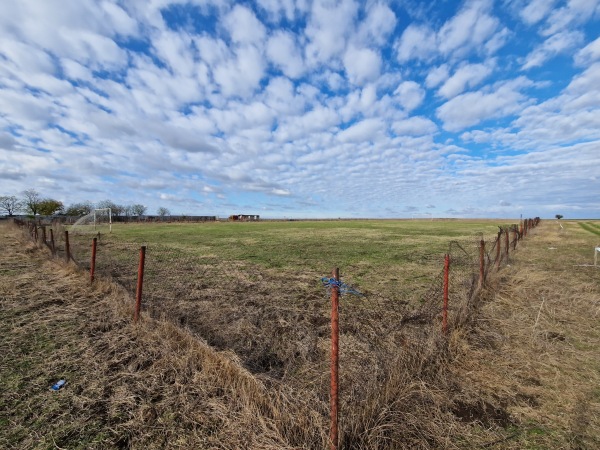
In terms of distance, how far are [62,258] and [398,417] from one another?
13628 mm

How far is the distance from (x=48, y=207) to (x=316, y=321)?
12419 centimetres

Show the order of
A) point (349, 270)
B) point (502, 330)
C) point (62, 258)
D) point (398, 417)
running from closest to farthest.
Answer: point (398, 417), point (502, 330), point (62, 258), point (349, 270)

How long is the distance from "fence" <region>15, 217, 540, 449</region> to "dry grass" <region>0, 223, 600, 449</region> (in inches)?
1.7

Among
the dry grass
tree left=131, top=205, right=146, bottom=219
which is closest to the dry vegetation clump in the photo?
the dry grass

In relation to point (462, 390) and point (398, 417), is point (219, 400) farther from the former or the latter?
point (462, 390)

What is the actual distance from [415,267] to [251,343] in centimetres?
1034

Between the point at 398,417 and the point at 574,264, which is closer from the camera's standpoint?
the point at 398,417

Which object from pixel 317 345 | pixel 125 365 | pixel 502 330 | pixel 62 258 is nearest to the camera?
pixel 125 365

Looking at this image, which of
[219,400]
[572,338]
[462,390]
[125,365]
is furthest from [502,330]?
[125,365]

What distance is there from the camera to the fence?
147 inches

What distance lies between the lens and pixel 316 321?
7.09 metres

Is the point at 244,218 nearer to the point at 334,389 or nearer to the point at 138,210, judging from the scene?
the point at 138,210

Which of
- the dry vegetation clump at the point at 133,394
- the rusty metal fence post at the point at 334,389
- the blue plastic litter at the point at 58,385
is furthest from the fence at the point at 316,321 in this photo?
the blue plastic litter at the point at 58,385

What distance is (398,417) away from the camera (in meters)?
3.36
